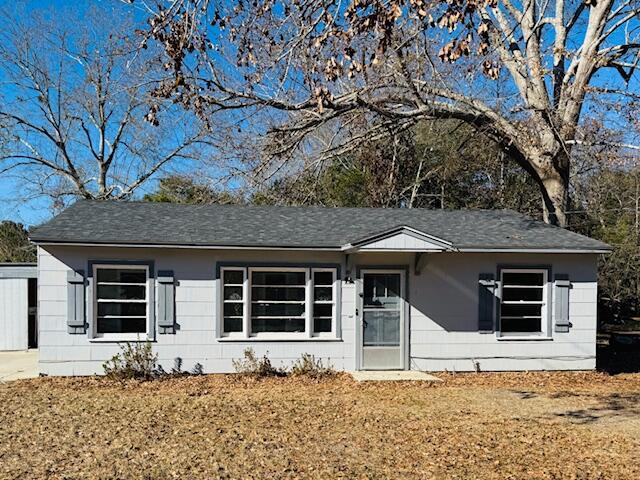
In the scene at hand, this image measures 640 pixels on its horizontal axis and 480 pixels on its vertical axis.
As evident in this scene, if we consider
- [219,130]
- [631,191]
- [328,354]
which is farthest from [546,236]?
[631,191]

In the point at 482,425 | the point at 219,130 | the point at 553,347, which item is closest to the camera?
the point at 482,425

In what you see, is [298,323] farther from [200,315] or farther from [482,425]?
[482,425]

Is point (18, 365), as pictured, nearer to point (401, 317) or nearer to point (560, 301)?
point (401, 317)

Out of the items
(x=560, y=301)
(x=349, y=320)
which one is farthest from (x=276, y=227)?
(x=560, y=301)

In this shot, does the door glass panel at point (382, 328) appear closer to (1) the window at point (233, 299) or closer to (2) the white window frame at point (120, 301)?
(1) the window at point (233, 299)

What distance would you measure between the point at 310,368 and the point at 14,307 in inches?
318

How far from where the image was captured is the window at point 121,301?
10648mm

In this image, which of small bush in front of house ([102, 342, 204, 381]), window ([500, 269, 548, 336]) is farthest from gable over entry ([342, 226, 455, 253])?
small bush in front of house ([102, 342, 204, 381])

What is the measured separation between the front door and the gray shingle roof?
0.98 metres

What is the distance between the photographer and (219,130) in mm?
14273

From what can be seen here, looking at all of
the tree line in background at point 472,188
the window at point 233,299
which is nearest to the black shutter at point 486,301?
the window at point 233,299

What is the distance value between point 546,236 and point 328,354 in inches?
203

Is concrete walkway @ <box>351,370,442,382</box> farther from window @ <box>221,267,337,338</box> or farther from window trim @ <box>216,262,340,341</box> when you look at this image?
window @ <box>221,267,337,338</box>

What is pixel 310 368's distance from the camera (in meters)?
10.9
